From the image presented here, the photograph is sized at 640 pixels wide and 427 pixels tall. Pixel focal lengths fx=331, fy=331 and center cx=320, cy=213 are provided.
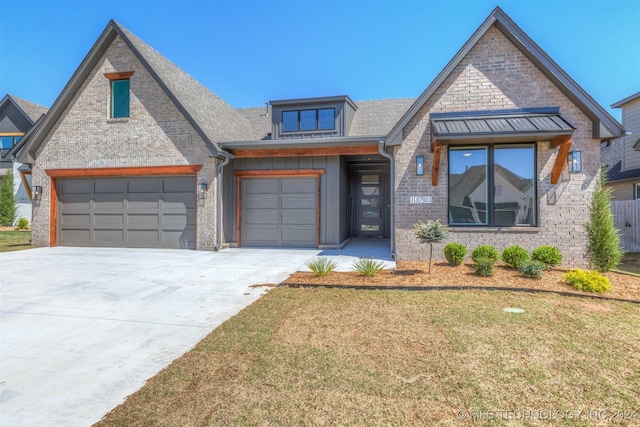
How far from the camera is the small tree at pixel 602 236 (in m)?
7.18

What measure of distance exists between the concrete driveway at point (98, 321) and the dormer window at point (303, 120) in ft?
22.7

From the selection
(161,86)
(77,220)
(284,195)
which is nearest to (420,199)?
(284,195)

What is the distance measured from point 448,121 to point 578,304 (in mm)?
5027

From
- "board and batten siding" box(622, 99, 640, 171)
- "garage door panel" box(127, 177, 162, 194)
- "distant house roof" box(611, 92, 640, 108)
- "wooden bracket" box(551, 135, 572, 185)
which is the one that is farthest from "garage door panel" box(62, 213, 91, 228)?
"distant house roof" box(611, 92, 640, 108)

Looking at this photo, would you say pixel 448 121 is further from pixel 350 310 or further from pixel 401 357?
pixel 401 357

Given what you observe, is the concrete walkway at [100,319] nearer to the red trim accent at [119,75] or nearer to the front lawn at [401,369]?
the front lawn at [401,369]

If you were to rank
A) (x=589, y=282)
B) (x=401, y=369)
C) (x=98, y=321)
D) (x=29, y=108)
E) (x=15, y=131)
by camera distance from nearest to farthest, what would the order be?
(x=401, y=369)
(x=98, y=321)
(x=589, y=282)
(x=15, y=131)
(x=29, y=108)

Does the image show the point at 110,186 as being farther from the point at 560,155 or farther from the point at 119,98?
the point at 560,155

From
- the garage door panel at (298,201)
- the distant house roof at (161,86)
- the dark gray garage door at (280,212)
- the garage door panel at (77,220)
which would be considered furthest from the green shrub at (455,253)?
the garage door panel at (77,220)

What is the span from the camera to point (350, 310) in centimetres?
482

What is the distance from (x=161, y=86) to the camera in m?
11.2

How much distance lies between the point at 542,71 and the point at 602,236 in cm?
421

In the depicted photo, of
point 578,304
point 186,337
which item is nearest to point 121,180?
point 186,337

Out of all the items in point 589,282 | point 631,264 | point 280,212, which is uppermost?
point 280,212
